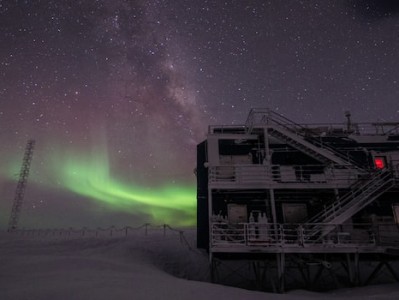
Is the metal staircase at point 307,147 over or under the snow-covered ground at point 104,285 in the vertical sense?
over

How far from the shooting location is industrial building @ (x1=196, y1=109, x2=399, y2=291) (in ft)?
64.2

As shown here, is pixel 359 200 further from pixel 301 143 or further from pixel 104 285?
pixel 104 285

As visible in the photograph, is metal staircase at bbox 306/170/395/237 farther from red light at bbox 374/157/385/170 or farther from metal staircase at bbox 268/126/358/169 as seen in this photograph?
red light at bbox 374/157/385/170

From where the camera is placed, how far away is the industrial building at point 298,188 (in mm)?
19578

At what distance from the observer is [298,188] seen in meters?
A: 21.0

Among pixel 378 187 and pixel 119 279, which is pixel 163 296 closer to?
pixel 119 279

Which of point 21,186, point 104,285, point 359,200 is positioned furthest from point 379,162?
point 21,186

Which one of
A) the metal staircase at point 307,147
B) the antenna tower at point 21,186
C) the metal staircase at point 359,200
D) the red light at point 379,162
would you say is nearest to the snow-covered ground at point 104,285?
the metal staircase at point 359,200

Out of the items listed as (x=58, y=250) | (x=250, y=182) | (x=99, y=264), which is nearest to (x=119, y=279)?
(x=99, y=264)

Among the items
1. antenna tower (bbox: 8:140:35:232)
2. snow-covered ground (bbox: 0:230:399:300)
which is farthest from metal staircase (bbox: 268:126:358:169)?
antenna tower (bbox: 8:140:35:232)

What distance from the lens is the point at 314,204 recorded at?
77.3 ft

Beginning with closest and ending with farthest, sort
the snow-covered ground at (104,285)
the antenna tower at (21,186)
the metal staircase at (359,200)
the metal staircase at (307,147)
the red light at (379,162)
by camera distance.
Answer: the snow-covered ground at (104,285) < the metal staircase at (359,200) < the metal staircase at (307,147) < the red light at (379,162) < the antenna tower at (21,186)

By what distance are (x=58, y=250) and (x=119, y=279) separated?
1522 cm

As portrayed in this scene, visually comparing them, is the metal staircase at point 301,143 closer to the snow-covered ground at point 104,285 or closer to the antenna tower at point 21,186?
the snow-covered ground at point 104,285
